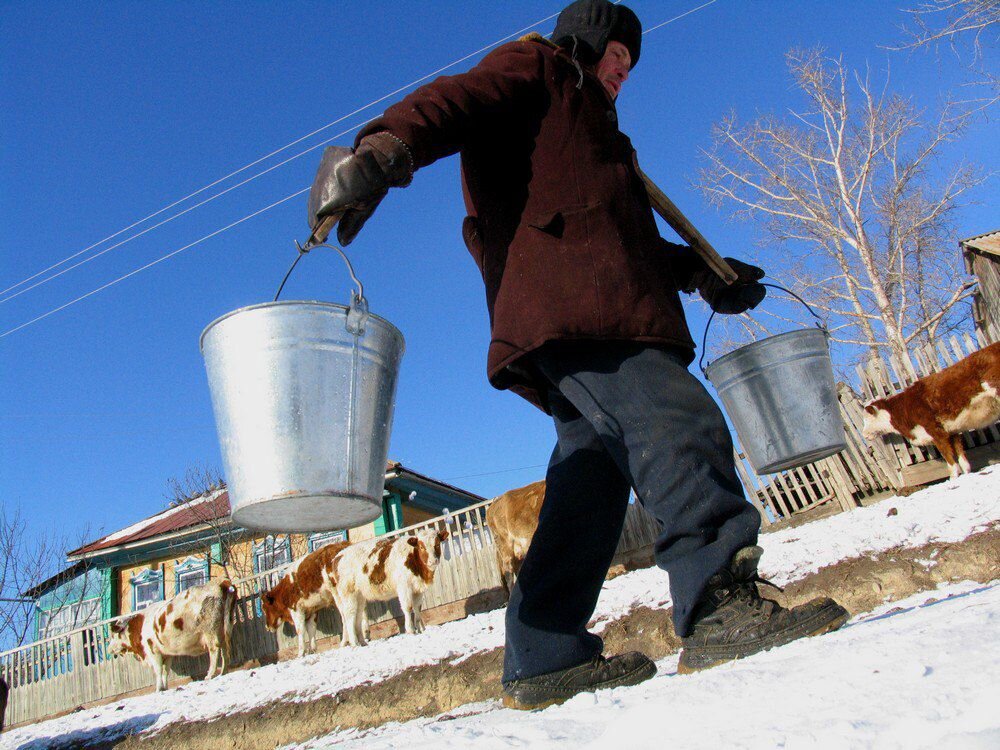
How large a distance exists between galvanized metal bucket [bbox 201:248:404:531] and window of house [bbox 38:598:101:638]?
2468 centimetres

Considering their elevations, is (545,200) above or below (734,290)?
above

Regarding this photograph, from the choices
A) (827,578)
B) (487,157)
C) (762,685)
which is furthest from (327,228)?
(827,578)

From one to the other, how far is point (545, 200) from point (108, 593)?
2447 centimetres

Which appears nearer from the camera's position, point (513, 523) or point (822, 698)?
point (822, 698)

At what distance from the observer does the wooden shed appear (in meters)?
15.3

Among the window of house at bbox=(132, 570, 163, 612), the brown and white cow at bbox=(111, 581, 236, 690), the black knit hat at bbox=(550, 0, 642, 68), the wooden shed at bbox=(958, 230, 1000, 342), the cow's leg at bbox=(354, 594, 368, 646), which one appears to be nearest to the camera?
the black knit hat at bbox=(550, 0, 642, 68)

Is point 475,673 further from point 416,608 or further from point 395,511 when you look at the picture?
point 395,511

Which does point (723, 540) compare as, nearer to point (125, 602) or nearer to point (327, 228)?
point (327, 228)

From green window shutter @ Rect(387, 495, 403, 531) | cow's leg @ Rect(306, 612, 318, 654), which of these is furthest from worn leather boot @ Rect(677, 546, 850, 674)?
green window shutter @ Rect(387, 495, 403, 531)

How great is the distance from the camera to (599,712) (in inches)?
52.0

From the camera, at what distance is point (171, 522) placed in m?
22.8

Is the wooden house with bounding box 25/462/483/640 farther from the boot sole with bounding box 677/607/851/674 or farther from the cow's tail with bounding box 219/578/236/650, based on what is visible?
the boot sole with bounding box 677/607/851/674

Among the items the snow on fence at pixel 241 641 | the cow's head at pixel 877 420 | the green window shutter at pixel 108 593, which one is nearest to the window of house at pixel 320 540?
the green window shutter at pixel 108 593

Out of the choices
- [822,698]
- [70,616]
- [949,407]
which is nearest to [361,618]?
[949,407]
